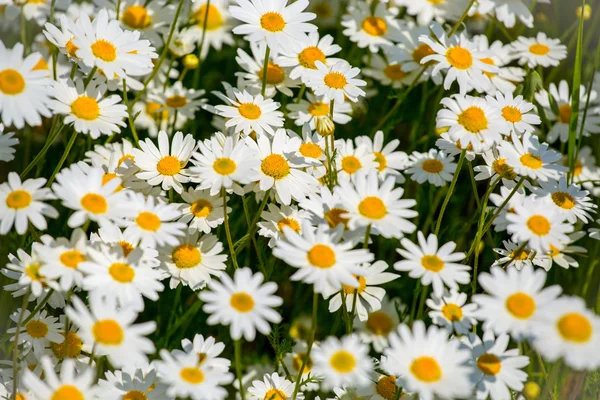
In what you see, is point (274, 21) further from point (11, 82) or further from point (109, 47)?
point (11, 82)

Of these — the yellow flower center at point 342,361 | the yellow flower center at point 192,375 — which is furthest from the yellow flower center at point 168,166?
the yellow flower center at point 342,361

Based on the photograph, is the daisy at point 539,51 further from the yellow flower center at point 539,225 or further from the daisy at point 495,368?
the daisy at point 495,368

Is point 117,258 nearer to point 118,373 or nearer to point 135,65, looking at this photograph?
point 118,373

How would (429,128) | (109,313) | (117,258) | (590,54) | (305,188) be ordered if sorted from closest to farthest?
(109,313)
(117,258)
(305,188)
(429,128)
(590,54)

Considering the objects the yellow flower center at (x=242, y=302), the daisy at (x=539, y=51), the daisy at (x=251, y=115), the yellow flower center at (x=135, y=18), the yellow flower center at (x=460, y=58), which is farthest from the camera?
the yellow flower center at (x=135, y=18)

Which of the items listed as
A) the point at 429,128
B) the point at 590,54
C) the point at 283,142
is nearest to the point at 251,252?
the point at 283,142

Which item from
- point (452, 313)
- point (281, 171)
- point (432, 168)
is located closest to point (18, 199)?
point (281, 171)
